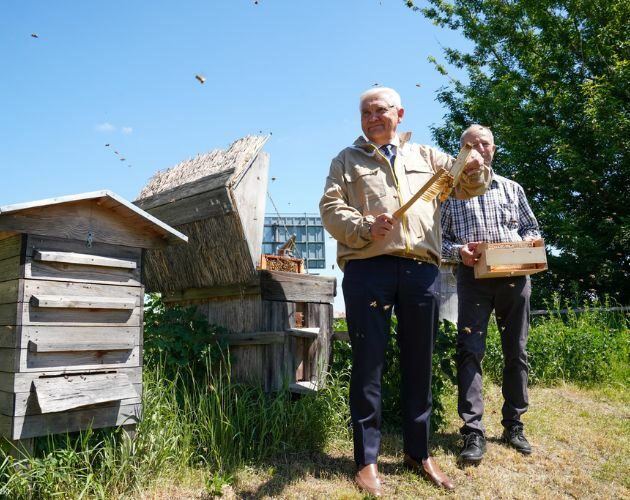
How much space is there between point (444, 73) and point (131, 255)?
50.6 ft

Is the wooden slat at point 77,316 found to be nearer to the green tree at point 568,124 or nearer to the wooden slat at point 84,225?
the wooden slat at point 84,225

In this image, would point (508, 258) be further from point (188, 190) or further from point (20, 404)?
point (20, 404)

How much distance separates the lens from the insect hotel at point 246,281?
4293 millimetres

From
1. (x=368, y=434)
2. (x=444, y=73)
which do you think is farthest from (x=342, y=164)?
(x=444, y=73)

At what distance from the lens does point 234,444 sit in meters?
3.75

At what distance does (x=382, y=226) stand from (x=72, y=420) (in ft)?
7.24

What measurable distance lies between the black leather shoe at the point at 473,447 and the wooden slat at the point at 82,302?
243cm

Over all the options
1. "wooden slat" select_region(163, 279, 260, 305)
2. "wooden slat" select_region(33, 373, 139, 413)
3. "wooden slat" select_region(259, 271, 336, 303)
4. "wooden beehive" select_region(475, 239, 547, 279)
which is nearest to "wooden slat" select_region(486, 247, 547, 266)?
"wooden beehive" select_region(475, 239, 547, 279)

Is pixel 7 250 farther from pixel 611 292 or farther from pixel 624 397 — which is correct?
pixel 611 292

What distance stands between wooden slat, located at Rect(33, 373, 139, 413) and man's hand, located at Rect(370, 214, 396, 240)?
1872mm

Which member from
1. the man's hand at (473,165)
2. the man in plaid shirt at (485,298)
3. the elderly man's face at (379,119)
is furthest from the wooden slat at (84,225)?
the man in plaid shirt at (485,298)

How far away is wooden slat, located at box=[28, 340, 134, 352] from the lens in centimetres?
308

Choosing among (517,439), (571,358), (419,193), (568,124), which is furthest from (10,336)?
(568,124)

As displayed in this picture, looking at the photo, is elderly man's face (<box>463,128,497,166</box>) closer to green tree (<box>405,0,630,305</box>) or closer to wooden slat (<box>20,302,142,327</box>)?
wooden slat (<box>20,302,142,327</box>)
